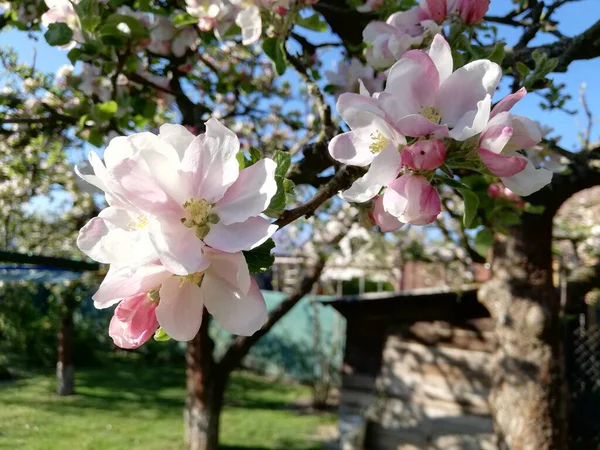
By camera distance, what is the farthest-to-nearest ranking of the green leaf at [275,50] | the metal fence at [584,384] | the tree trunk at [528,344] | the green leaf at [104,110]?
the metal fence at [584,384], the tree trunk at [528,344], the green leaf at [104,110], the green leaf at [275,50]

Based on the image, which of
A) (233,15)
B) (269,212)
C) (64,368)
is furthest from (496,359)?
(64,368)

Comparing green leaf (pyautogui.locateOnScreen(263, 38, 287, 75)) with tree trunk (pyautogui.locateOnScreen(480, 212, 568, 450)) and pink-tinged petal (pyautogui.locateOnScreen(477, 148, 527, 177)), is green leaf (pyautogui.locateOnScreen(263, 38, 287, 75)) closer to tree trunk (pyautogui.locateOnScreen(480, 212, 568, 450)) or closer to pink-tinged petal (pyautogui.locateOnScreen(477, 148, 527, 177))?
pink-tinged petal (pyautogui.locateOnScreen(477, 148, 527, 177))

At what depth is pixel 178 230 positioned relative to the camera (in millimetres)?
625

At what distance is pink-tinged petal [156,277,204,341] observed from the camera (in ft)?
2.21

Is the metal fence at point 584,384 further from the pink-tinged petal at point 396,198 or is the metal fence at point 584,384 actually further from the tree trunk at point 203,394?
the pink-tinged petal at point 396,198

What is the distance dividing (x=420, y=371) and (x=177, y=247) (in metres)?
4.38

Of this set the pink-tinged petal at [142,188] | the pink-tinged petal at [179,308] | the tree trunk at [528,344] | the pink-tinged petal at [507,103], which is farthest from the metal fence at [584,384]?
the pink-tinged petal at [142,188]

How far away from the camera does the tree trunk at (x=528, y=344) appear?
291 centimetres

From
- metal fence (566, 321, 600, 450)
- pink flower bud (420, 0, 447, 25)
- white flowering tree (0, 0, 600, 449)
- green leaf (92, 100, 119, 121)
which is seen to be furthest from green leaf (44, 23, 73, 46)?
metal fence (566, 321, 600, 450)

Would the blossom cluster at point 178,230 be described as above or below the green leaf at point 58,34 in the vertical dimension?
below

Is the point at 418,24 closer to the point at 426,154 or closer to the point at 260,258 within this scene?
the point at 426,154

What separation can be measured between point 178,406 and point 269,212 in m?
6.96

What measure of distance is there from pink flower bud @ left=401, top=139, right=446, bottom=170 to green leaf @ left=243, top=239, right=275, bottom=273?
0.21 meters

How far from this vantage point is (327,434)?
625 centimetres
